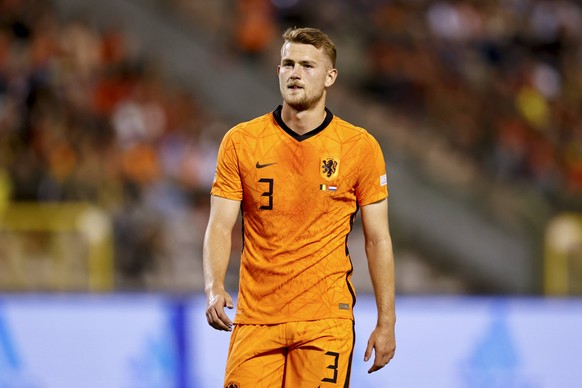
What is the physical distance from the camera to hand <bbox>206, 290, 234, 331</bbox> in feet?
17.9

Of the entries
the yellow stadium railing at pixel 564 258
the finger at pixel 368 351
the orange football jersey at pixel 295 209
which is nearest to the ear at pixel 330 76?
the orange football jersey at pixel 295 209

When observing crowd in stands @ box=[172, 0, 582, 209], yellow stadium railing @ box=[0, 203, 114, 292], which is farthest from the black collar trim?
crowd in stands @ box=[172, 0, 582, 209]

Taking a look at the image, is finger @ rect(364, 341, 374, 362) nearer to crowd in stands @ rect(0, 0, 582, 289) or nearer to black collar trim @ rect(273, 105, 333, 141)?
black collar trim @ rect(273, 105, 333, 141)

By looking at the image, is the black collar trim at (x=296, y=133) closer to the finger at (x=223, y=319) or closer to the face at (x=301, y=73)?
the face at (x=301, y=73)

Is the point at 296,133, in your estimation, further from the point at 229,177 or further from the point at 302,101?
the point at 229,177

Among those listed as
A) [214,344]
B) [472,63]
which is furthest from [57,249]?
[472,63]

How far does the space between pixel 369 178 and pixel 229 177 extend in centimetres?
71

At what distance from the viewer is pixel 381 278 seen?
5.86 metres

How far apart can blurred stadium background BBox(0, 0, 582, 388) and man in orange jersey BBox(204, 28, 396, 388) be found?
13.0 ft

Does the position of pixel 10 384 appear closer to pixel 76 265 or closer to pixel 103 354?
pixel 103 354

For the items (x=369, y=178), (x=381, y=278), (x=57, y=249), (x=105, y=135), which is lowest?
(x=57, y=249)

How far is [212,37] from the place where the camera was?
51.0 feet

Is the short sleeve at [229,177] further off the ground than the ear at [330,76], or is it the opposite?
the ear at [330,76]

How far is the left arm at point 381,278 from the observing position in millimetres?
5805
